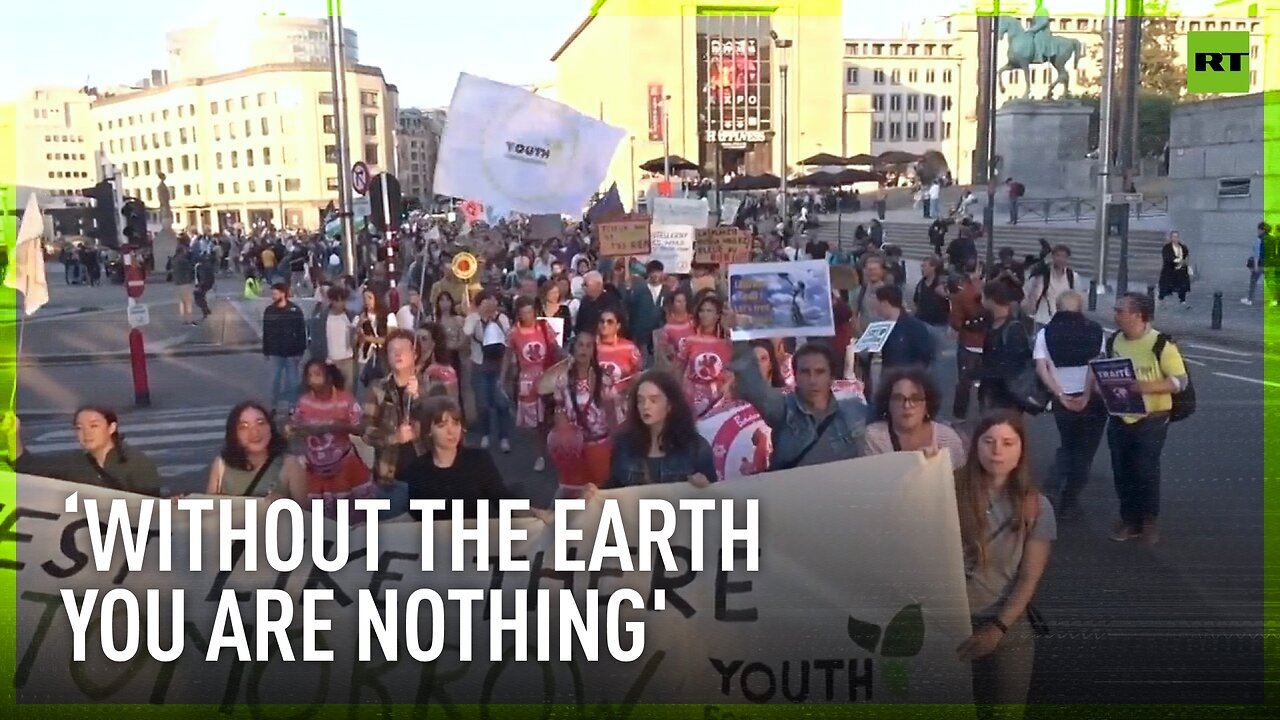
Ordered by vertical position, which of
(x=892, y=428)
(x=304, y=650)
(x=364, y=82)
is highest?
(x=364, y=82)

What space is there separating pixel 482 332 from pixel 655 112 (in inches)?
2266

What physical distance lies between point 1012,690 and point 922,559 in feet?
1.54

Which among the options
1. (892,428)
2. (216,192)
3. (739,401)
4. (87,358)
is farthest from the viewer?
(216,192)

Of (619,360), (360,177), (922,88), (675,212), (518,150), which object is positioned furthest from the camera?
(922,88)

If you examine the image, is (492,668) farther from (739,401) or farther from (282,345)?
(282,345)

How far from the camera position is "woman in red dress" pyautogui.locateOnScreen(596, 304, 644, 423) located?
20.1ft

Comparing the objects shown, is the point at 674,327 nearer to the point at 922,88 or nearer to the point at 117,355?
the point at 117,355

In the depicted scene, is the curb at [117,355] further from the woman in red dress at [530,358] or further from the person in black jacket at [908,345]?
the person in black jacket at [908,345]

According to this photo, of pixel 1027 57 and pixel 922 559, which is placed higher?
pixel 1027 57

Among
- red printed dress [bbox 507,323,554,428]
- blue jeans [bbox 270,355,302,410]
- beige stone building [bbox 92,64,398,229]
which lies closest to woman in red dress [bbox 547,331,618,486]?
red printed dress [bbox 507,323,554,428]

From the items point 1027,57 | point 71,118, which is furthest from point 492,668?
point 71,118

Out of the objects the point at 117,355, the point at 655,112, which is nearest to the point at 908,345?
the point at 117,355

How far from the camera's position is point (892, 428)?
3.93 metres

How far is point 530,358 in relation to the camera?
7.40 metres
